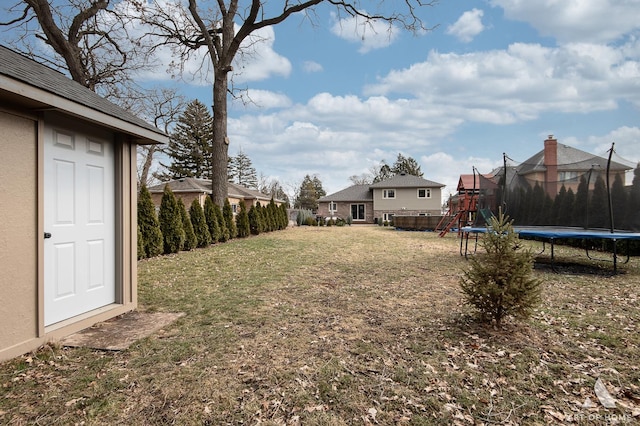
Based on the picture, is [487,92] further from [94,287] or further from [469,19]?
[94,287]

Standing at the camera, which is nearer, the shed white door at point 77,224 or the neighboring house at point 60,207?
the neighboring house at point 60,207

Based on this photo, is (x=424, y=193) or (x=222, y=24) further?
(x=424, y=193)

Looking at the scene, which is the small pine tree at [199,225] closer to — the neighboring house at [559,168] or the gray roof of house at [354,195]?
the neighboring house at [559,168]

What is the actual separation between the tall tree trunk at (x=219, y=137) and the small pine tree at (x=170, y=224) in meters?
3.31

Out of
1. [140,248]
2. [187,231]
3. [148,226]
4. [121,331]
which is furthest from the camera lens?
[187,231]

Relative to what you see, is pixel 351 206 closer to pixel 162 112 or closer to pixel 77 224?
pixel 162 112

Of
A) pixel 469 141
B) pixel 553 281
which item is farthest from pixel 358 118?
pixel 553 281

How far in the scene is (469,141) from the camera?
61.5ft

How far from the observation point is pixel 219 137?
13.1m

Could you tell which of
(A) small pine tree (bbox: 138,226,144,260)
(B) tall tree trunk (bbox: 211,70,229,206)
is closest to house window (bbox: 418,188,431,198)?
(B) tall tree trunk (bbox: 211,70,229,206)

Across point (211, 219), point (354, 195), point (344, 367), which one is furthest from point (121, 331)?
point (354, 195)

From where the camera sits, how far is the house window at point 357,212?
33656 mm

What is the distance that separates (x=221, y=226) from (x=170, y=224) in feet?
10.5

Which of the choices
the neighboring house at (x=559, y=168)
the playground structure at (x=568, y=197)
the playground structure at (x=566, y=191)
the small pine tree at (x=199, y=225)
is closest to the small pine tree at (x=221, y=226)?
the small pine tree at (x=199, y=225)
